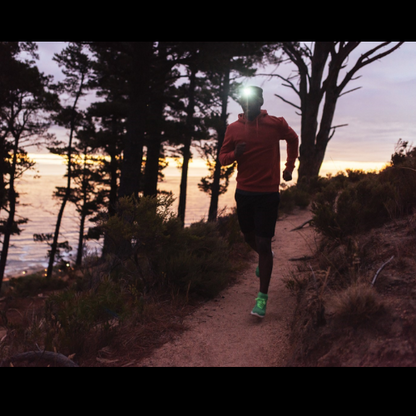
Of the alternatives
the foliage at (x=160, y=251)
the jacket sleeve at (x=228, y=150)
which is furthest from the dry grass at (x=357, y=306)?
the foliage at (x=160, y=251)

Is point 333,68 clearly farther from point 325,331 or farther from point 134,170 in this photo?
point 325,331

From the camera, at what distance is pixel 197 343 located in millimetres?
3289

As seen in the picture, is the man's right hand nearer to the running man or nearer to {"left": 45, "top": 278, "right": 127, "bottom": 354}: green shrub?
the running man

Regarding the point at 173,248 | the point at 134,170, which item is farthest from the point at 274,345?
the point at 134,170

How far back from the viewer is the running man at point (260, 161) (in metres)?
3.62

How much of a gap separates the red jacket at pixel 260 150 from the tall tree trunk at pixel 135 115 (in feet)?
25.2

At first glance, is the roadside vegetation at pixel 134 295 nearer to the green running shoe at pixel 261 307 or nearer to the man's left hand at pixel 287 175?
the green running shoe at pixel 261 307

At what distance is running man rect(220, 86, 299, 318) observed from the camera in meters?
3.62

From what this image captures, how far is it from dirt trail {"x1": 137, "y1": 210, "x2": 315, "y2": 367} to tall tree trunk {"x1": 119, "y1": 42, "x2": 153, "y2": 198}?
687 centimetres

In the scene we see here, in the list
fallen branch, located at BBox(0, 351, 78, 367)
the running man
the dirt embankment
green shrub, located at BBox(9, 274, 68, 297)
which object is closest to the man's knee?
the running man

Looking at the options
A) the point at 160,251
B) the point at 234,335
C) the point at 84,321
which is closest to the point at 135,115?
the point at 160,251

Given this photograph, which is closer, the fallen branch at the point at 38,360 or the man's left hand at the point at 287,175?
the fallen branch at the point at 38,360

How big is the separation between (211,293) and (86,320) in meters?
1.73
